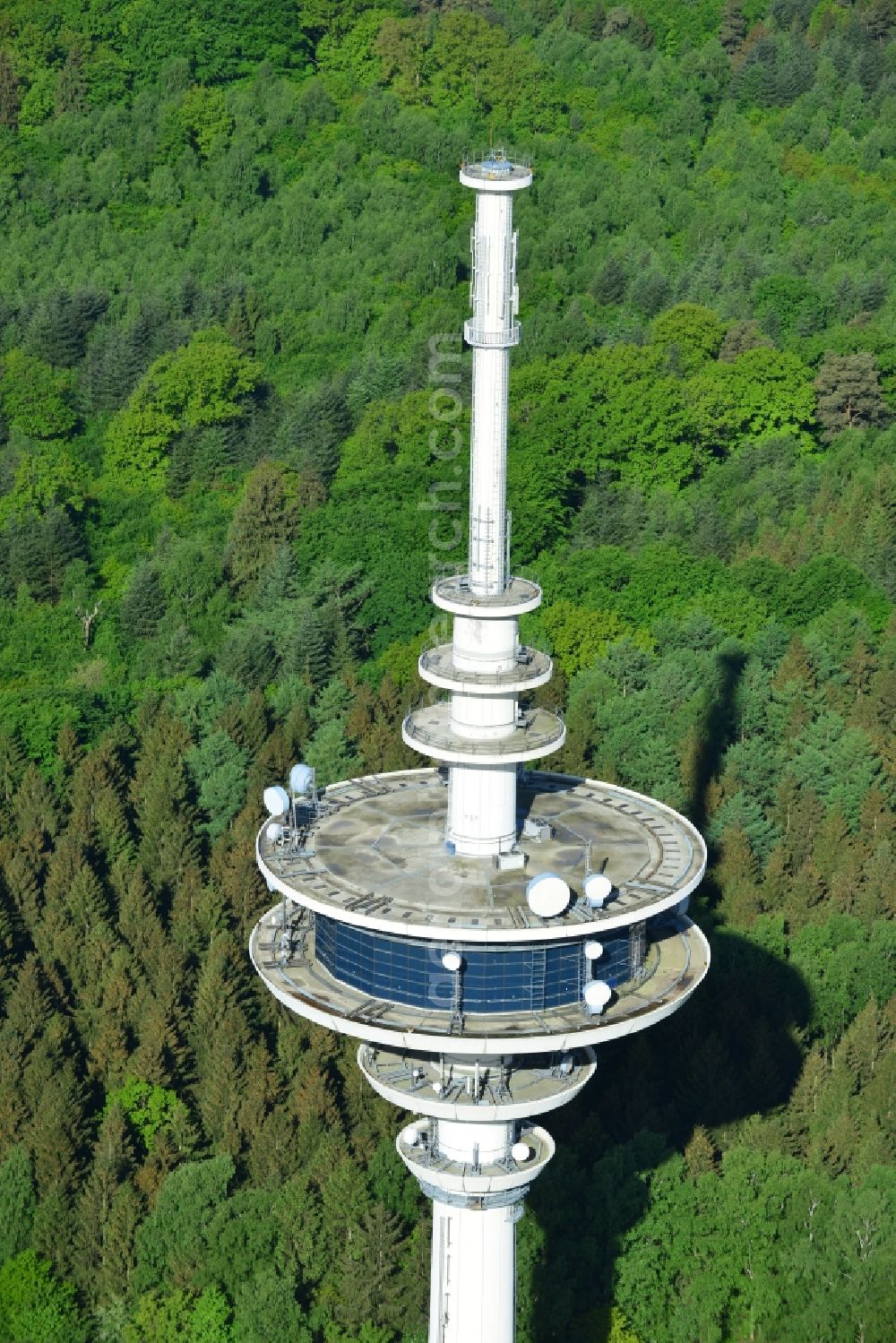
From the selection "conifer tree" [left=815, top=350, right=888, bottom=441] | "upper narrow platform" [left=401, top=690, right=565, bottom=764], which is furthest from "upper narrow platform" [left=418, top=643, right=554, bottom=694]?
"conifer tree" [left=815, top=350, right=888, bottom=441]

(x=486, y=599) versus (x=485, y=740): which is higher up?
(x=486, y=599)

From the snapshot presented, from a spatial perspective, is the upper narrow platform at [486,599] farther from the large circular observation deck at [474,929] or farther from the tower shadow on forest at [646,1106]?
the tower shadow on forest at [646,1106]

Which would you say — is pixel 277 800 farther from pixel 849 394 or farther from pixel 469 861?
pixel 849 394

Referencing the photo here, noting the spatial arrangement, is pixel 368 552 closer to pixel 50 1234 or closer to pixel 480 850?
pixel 50 1234

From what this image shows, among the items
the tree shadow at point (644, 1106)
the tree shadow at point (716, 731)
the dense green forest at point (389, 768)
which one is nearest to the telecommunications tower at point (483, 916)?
the tree shadow at point (644, 1106)

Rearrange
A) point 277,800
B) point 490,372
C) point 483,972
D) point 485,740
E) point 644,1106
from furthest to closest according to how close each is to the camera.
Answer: point 644,1106
point 277,800
point 485,740
point 490,372
point 483,972

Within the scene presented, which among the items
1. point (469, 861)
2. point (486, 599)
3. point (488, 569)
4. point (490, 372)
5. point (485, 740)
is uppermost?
point (490, 372)

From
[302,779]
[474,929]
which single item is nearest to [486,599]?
[302,779]

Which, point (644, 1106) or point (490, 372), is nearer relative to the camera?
point (490, 372)
